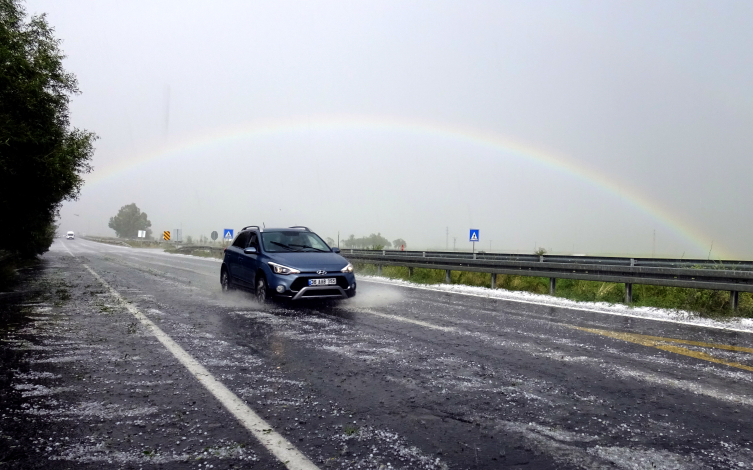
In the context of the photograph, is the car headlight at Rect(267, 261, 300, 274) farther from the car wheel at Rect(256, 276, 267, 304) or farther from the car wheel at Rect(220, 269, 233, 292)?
the car wheel at Rect(220, 269, 233, 292)

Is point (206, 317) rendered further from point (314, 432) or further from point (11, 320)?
point (314, 432)

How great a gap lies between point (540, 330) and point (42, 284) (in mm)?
13757

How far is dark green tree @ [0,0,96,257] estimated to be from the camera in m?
13.2

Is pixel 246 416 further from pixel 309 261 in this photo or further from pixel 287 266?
pixel 309 261

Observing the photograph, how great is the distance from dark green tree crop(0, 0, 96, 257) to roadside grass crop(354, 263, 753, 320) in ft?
37.6

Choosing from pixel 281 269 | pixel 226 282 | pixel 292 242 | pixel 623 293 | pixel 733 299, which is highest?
pixel 292 242

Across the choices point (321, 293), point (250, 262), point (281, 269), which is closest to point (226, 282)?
point (250, 262)

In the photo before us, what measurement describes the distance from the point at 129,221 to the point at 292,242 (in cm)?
18082

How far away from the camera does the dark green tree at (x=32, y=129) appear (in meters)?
13.2

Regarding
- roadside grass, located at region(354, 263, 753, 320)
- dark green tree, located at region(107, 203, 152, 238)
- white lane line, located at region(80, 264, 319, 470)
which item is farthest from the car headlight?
dark green tree, located at region(107, 203, 152, 238)

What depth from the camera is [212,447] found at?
325 centimetres

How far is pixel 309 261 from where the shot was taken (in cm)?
1055

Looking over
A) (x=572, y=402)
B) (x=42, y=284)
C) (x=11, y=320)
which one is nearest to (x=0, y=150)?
(x=42, y=284)

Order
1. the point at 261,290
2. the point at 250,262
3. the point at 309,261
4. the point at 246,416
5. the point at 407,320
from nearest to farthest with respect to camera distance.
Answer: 1. the point at 246,416
2. the point at 407,320
3. the point at 309,261
4. the point at 261,290
5. the point at 250,262
